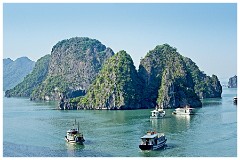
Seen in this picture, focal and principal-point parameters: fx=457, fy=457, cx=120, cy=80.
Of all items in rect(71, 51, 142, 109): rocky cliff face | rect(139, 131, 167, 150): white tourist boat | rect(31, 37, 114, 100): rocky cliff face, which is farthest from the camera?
rect(31, 37, 114, 100): rocky cliff face

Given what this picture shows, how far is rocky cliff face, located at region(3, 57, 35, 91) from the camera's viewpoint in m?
91.6

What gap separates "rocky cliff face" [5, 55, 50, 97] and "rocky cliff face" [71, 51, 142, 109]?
2913cm

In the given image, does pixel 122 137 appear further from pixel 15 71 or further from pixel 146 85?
pixel 15 71

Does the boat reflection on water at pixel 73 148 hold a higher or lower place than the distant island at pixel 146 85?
lower

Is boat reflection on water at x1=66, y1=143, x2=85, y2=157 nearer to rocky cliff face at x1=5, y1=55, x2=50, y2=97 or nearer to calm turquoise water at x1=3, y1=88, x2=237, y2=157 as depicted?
calm turquoise water at x1=3, y1=88, x2=237, y2=157

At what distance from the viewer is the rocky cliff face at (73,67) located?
183 feet

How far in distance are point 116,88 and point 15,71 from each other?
220 ft

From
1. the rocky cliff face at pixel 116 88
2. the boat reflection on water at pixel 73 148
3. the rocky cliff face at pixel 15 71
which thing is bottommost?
the boat reflection on water at pixel 73 148

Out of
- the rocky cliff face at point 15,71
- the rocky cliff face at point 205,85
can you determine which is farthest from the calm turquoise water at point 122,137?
the rocky cliff face at point 15,71

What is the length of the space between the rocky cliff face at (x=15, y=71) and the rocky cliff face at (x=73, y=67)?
84.3 ft

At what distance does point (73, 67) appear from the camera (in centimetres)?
6278

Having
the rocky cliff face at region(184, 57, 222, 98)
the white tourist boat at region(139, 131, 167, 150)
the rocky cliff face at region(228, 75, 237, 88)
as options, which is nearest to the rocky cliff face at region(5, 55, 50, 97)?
the rocky cliff face at region(184, 57, 222, 98)

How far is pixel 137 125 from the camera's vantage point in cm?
2108

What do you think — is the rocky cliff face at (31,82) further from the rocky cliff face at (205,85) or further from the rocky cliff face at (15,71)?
the rocky cliff face at (205,85)
